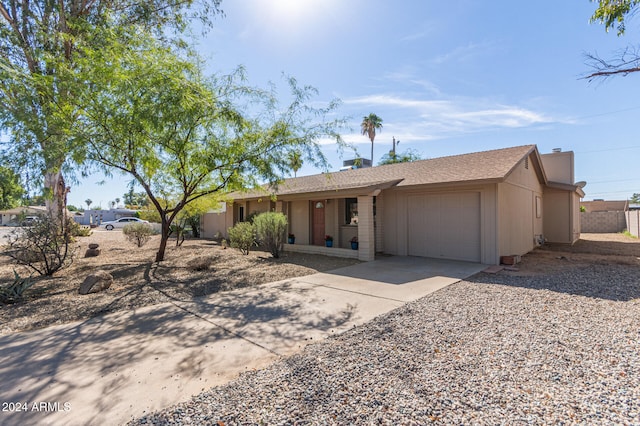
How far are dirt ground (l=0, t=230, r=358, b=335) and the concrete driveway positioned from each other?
0.58 meters

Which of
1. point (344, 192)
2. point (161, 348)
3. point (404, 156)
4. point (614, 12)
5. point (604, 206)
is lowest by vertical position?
point (161, 348)

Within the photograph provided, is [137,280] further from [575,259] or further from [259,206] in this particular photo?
[575,259]

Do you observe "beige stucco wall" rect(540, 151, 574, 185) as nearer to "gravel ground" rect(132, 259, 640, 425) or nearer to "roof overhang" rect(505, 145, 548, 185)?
"roof overhang" rect(505, 145, 548, 185)

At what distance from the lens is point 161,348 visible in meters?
3.62

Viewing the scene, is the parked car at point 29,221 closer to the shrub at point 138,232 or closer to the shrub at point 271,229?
the shrub at point 271,229

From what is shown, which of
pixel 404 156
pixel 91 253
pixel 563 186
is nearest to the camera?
pixel 91 253

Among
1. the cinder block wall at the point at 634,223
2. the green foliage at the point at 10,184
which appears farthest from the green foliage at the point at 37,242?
the cinder block wall at the point at 634,223

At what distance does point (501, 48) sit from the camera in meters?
10.3

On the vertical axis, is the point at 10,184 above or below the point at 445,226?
above

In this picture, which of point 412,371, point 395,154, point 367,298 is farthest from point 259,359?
point 395,154

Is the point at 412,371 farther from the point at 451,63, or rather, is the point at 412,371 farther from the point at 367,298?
the point at 451,63

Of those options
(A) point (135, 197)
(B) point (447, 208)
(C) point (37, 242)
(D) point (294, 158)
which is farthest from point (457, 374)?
(A) point (135, 197)

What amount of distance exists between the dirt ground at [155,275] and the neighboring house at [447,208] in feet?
3.79

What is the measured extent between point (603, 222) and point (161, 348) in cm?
2867
